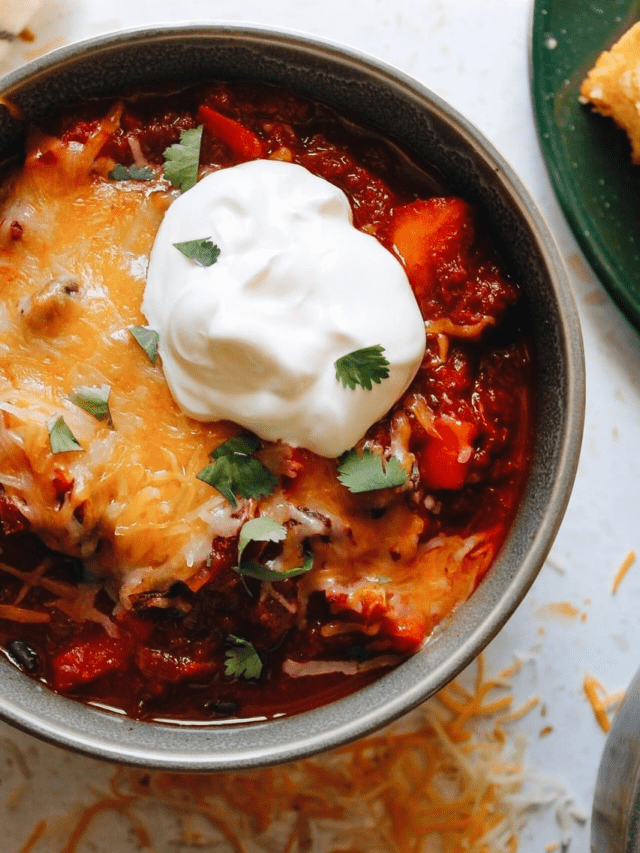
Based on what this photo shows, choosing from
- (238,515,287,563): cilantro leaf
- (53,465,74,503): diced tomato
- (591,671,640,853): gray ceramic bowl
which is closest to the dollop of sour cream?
(238,515,287,563): cilantro leaf

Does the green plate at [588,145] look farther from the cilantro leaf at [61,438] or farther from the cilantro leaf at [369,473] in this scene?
the cilantro leaf at [61,438]

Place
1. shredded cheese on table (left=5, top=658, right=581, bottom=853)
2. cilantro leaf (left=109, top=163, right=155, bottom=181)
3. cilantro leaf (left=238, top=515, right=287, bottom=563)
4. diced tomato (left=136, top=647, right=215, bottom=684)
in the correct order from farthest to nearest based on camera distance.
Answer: shredded cheese on table (left=5, top=658, right=581, bottom=853), cilantro leaf (left=109, top=163, right=155, bottom=181), diced tomato (left=136, top=647, right=215, bottom=684), cilantro leaf (left=238, top=515, right=287, bottom=563)

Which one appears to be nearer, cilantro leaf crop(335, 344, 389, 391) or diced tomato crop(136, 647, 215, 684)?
cilantro leaf crop(335, 344, 389, 391)

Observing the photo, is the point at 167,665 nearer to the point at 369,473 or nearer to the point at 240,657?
the point at 240,657

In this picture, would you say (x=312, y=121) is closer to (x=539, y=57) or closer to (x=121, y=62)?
(x=121, y=62)

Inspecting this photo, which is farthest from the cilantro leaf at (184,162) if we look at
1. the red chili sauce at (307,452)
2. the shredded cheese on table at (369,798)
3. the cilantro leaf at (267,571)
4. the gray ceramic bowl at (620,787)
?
the gray ceramic bowl at (620,787)

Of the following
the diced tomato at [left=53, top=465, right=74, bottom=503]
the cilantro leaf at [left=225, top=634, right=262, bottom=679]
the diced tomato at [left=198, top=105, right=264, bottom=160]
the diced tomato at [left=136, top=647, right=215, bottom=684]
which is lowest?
the diced tomato at [left=136, top=647, right=215, bottom=684]

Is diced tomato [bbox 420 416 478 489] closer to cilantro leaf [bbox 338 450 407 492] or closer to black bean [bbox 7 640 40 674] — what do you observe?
cilantro leaf [bbox 338 450 407 492]
